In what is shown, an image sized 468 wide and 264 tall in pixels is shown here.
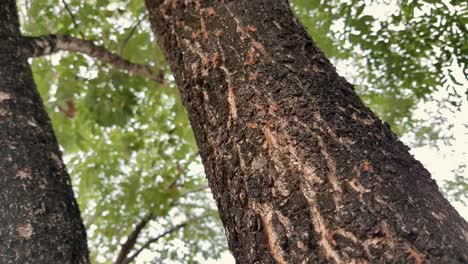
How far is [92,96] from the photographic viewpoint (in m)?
4.78

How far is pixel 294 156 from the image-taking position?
1331 millimetres

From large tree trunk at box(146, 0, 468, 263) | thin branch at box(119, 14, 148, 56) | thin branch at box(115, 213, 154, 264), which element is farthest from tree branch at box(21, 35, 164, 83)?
thin branch at box(115, 213, 154, 264)

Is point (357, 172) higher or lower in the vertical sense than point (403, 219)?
higher

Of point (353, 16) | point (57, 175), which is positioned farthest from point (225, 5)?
point (353, 16)

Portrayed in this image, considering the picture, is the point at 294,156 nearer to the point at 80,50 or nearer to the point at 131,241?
the point at 80,50

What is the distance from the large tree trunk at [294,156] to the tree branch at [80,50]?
153cm

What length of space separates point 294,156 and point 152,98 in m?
4.45

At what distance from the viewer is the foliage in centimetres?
354

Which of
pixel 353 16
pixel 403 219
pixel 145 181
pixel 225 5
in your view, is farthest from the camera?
pixel 145 181

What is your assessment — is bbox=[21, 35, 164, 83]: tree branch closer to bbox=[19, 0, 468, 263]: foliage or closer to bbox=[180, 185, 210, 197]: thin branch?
bbox=[19, 0, 468, 263]: foliage

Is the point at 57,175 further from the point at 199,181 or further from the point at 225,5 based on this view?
the point at 199,181

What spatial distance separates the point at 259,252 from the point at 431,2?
238 cm

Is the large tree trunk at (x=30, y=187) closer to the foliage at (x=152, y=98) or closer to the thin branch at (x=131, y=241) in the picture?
the foliage at (x=152, y=98)

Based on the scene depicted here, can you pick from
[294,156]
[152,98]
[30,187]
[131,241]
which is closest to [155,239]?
[131,241]
